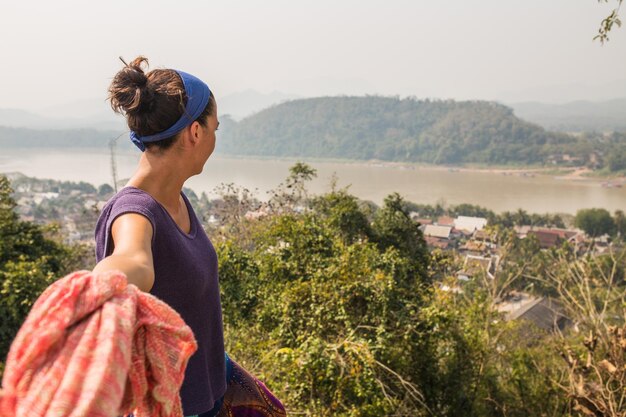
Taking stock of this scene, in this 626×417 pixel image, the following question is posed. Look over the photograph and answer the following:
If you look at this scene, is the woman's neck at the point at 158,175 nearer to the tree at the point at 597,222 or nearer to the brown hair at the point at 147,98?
the brown hair at the point at 147,98

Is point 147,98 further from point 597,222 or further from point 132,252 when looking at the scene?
point 597,222

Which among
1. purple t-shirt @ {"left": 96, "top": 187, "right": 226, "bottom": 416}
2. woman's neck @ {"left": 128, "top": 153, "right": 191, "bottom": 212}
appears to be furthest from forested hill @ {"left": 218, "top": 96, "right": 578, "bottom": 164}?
woman's neck @ {"left": 128, "top": 153, "right": 191, "bottom": 212}

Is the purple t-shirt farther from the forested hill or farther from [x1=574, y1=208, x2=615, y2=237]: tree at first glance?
the forested hill

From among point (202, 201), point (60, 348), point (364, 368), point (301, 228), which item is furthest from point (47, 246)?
point (202, 201)

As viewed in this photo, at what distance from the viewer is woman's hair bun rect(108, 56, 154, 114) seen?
0.82 m

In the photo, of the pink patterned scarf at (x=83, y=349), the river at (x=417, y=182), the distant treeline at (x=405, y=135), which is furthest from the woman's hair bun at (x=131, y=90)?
the distant treeline at (x=405, y=135)

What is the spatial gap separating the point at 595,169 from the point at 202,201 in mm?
40848

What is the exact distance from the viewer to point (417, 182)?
4641 cm

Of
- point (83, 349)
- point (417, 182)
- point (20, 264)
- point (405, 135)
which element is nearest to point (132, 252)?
point (83, 349)

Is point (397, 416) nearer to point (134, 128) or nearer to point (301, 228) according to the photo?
point (301, 228)

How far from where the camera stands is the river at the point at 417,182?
3584 centimetres

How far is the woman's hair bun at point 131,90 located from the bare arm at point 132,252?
0.17 meters

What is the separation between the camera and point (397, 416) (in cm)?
312

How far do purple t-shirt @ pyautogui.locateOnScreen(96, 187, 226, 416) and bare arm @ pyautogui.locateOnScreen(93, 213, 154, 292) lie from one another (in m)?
0.02
